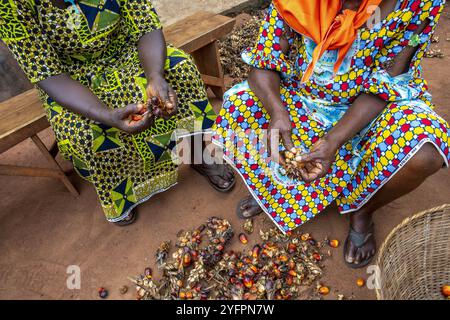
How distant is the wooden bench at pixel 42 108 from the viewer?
6.69ft

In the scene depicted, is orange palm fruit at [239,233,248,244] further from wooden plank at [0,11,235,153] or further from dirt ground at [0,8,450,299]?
wooden plank at [0,11,235,153]

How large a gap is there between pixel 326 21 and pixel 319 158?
2.08ft

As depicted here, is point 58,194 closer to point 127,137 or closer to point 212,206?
point 127,137

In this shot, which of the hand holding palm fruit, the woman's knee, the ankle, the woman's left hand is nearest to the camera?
the woman's knee

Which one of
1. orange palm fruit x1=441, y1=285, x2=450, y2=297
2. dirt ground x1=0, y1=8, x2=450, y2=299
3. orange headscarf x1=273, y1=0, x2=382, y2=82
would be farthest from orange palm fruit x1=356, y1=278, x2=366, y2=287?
orange headscarf x1=273, y1=0, x2=382, y2=82

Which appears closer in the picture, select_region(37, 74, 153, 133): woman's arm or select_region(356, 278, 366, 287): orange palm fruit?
select_region(37, 74, 153, 133): woman's arm

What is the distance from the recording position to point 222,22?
109 inches

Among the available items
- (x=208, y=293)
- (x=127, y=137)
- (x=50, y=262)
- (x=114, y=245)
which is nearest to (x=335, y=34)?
(x=127, y=137)

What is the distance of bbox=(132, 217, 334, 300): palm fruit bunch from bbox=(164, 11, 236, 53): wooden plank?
1.49 m

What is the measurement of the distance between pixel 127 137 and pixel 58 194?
112 cm

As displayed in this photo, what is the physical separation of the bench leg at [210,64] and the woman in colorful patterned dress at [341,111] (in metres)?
1.18

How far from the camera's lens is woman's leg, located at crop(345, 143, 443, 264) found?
4.75ft

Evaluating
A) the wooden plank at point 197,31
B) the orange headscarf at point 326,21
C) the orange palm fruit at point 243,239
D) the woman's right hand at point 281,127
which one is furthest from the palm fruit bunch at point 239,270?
the wooden plank at point 197,31

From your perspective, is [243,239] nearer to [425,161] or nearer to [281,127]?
[281,127]
